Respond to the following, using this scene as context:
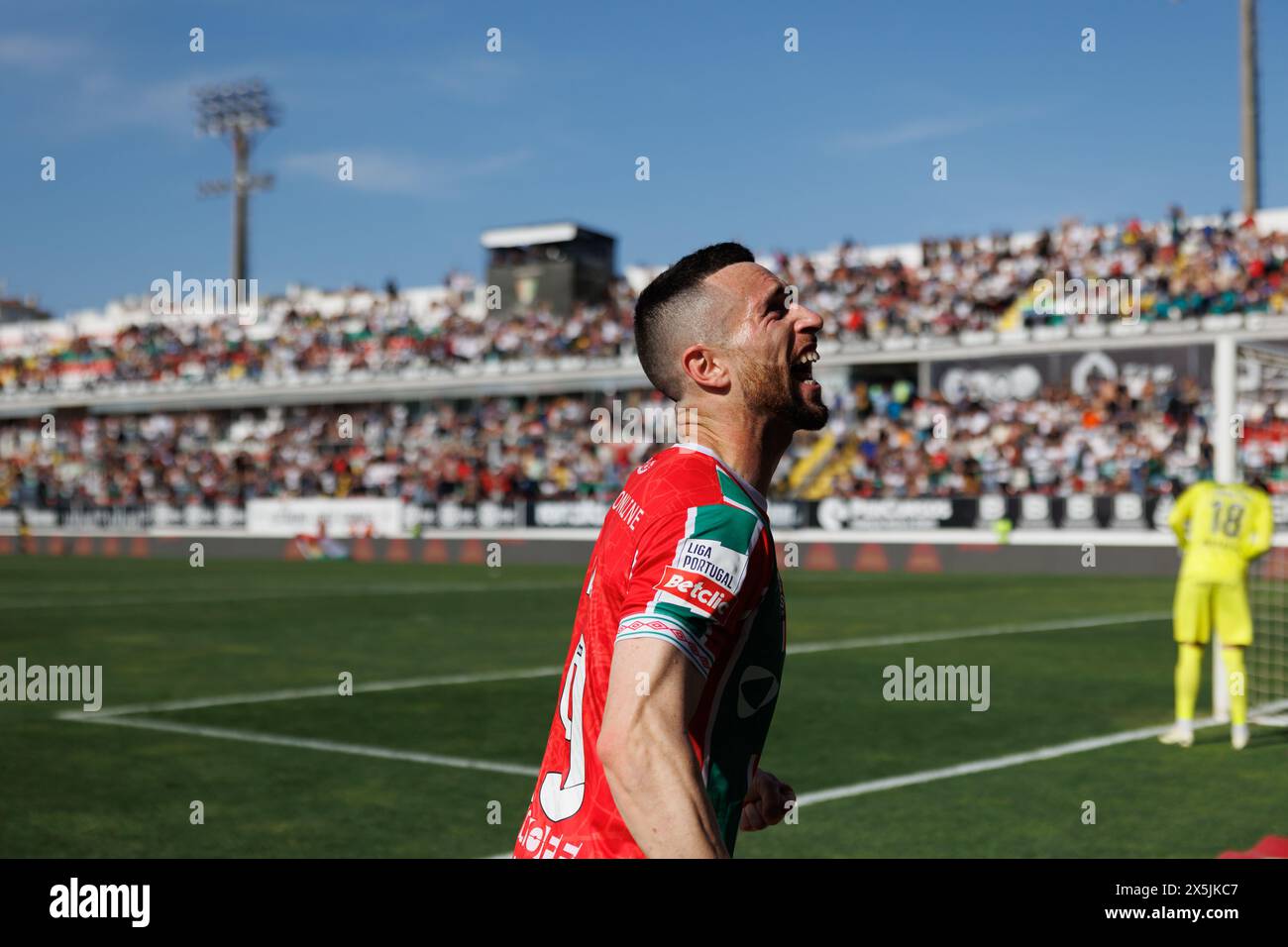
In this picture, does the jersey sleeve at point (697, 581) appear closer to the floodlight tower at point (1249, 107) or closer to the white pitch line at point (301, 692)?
the white pitch line at point (301, 692)

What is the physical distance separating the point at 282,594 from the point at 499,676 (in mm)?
11736

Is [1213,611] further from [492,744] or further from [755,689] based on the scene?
[755,689]

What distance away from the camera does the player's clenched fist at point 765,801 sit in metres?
2.93

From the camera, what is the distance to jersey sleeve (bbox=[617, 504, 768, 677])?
2172mm

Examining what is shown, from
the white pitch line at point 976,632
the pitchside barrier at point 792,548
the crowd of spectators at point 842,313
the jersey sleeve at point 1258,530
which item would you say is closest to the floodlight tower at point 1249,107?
the crowd of spectators at point 842,313

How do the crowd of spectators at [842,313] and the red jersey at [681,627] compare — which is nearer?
Answer: the red jersey at [681,627]

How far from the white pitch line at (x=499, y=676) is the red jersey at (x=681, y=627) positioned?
9356 mm

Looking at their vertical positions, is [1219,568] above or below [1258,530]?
below

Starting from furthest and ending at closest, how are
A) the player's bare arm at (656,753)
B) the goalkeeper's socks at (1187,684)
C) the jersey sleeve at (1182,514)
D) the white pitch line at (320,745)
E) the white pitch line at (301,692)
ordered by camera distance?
the white pitch line at (301,692) → the jersey sleeve at (1182,514) → the goalkeeper's socks at (1187,684) → the white pitch line at (320,745) → the player's bare arm at (656,753)

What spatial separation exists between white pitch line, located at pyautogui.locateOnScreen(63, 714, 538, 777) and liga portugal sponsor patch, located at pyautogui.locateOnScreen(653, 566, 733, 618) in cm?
649

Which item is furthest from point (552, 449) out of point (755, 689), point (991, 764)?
point (755, 689)

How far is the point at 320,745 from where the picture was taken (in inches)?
374

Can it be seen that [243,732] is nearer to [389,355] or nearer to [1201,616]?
[1201,616]

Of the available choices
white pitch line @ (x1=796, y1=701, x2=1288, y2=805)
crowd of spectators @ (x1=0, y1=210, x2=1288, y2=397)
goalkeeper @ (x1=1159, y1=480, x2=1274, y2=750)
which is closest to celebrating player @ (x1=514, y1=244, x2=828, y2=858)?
white pitch line @ (x1=796, y1=701, x2=1288, y2=805)
